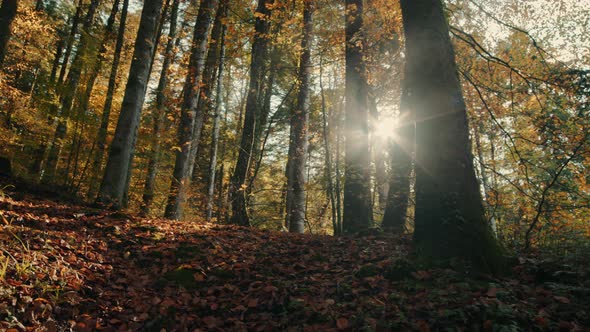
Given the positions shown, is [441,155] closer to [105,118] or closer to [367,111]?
[367,111]

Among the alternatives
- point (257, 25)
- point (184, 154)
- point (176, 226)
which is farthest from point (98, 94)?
point (176, 226)

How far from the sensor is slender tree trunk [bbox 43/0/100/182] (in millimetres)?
10024

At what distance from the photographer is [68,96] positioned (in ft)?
33.4

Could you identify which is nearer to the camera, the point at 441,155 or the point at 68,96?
the point at 441,155

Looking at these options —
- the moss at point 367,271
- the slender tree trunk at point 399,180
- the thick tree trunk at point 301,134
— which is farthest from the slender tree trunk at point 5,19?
the moss at point 367,271

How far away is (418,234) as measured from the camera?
421 centimetres

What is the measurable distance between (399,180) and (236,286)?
470 cm

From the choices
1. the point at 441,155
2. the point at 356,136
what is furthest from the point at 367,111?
the point at 441,155

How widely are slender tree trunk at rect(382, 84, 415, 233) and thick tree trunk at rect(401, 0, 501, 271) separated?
247 centimetres

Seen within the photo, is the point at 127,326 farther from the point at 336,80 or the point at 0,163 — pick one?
the point at 336,80

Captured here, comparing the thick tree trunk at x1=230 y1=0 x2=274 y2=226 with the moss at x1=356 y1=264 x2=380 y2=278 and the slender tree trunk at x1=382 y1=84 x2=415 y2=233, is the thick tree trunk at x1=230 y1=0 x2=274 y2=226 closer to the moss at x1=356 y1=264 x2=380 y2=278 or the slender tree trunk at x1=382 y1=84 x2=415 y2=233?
the slender tree trunk at x1=382 y1=84 x2=415 y2=233

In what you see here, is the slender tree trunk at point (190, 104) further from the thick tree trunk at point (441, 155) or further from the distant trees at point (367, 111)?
the thick tree trunk at point (441, 155)

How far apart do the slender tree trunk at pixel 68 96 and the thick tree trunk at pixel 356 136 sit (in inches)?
321

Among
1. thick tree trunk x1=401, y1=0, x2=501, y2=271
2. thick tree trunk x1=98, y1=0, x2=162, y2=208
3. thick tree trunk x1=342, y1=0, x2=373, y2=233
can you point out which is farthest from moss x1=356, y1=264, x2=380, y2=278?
thick tree trunk x1=98, y1=0, x2=162, y2=208
